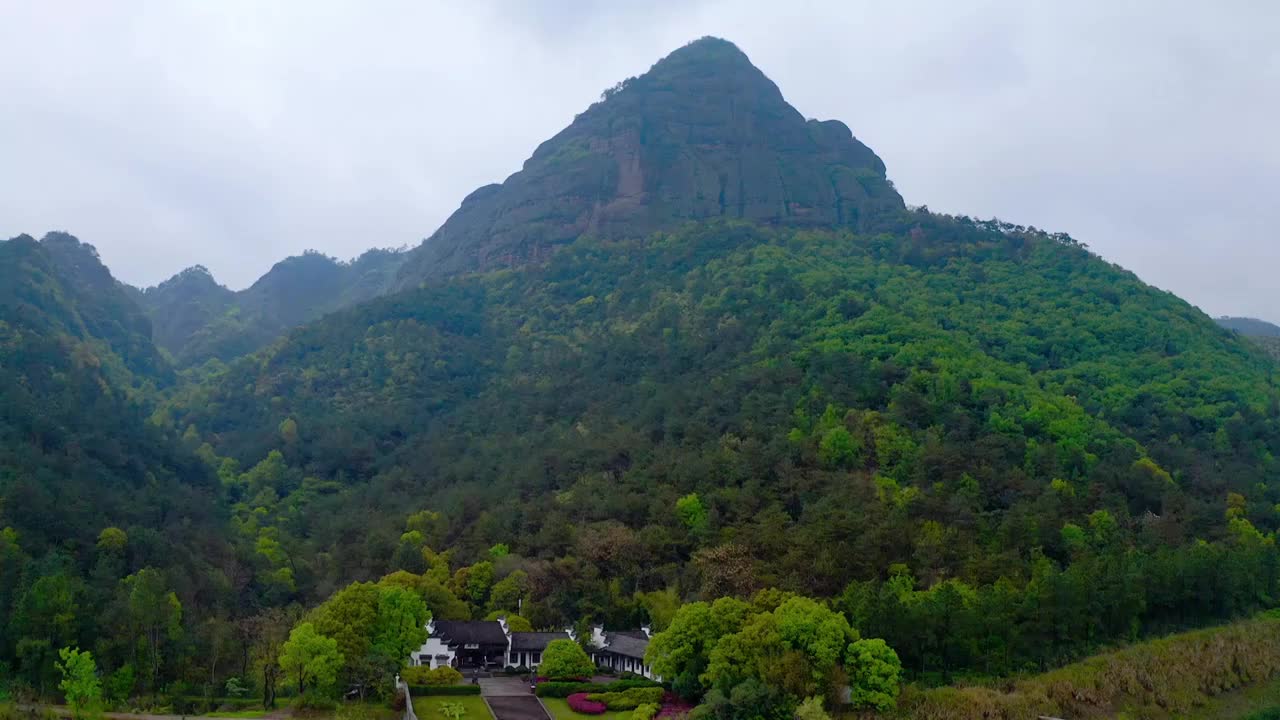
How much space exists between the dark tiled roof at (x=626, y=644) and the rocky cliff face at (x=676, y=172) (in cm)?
7847

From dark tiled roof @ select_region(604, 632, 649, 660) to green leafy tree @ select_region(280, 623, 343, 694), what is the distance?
40.3ft

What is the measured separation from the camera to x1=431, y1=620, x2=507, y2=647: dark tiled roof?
4341 centimetres

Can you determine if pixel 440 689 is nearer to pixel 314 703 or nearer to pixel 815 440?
pixel 314 703

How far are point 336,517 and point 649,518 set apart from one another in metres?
25.5

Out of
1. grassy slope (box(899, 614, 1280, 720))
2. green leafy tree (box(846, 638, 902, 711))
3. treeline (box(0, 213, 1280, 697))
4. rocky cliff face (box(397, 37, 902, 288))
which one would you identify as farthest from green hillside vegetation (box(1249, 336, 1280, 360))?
green leafy tree (box(846, 638, 902, 711))

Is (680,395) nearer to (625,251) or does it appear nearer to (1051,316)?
(1051,316)

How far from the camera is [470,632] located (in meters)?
43.8

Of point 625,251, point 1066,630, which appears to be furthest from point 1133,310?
point 625,251

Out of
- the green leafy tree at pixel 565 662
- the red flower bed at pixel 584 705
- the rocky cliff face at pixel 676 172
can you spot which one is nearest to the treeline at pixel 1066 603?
the red flower bed at pixel 584 705

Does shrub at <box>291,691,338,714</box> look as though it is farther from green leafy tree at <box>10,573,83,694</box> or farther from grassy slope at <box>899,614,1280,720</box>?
grassy slope at <box>899,614,1280,720</box>

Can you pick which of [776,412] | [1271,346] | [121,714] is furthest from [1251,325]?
[121,714]

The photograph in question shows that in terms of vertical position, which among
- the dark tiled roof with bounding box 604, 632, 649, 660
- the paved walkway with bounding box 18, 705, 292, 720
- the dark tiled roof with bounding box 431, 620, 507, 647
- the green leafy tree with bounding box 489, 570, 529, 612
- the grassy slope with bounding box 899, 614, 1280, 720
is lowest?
the grassy slope with bounding box 899, 614, 1280, 720

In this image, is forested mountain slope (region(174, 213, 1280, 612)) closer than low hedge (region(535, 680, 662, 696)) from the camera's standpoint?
No

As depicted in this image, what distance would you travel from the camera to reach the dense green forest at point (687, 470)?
1521 inches
